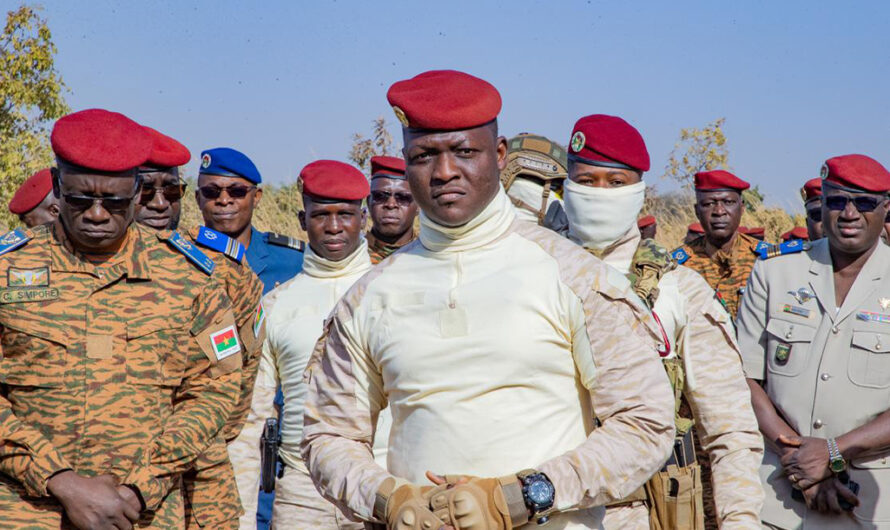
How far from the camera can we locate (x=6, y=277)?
14.3ft

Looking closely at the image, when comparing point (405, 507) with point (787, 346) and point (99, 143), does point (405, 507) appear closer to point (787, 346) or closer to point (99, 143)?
point (99, 143)

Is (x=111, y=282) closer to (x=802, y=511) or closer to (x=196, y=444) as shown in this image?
(x=196, y=444)

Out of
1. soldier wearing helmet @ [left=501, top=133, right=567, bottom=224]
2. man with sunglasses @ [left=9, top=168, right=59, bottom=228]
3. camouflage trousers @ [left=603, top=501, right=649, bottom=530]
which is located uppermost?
soldier wearing helmet @ [left=501, top=133, right=567, bottom=224]

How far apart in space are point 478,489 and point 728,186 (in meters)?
8.48

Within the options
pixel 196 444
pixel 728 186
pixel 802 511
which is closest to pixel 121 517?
pixel 196 444

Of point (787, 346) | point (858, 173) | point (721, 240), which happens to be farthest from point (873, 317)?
point (721, 240)

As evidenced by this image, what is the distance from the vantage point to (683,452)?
465 centimetres

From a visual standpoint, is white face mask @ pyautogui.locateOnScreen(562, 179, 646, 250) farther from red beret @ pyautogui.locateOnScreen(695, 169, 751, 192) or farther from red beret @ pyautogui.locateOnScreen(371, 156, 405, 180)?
red beret @ pyautogui.locateOnScreen(695, 169, 751, 192)

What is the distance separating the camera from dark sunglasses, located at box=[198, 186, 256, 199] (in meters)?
Answer: 7.51

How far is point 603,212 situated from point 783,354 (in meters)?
1.80

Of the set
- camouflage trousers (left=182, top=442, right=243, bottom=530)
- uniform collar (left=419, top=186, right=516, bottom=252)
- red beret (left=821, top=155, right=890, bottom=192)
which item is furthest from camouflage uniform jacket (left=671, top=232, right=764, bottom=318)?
uniform collar (left=419, top=186, right=516, bottom=252)

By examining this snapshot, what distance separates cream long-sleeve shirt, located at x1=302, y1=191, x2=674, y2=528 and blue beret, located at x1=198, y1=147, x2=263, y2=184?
4391mm

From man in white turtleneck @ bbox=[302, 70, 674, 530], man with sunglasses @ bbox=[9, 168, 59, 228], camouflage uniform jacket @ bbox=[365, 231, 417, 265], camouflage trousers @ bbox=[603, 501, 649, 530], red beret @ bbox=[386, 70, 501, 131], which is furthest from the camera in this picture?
camouflage uniform jacket @ bbox=[365, 231, 417, 265]

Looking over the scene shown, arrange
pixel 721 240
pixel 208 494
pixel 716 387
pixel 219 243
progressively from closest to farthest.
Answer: pixel 716 387 < pixel 208 494 < pixel 219 243 < pixel 721 240
